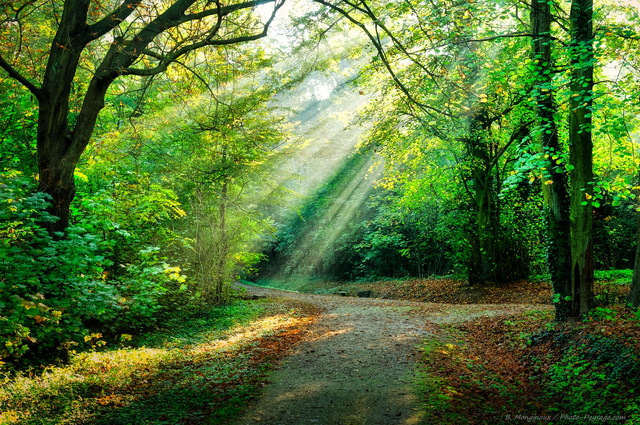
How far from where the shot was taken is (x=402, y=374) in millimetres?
5805

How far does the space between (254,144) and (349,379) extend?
6.00 meters

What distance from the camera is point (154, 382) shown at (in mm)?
5594

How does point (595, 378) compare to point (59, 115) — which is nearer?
point (595, 378)

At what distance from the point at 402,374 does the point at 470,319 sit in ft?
15.1

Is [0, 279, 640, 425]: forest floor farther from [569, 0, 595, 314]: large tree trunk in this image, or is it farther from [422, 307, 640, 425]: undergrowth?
[569, 0, 595, 314]: large tree trunk

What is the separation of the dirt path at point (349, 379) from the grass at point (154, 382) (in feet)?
1.29

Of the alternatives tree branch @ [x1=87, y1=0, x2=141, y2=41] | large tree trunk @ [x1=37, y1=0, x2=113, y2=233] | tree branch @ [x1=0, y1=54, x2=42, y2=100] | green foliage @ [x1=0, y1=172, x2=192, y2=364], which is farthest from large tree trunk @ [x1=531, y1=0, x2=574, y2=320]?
tree branch @ [x1=0, y1=54, x2=42, y2=100]

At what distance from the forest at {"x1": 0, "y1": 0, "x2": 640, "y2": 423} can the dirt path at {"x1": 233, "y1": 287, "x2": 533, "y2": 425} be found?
2.91 meters

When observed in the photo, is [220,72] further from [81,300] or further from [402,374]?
[402,374]

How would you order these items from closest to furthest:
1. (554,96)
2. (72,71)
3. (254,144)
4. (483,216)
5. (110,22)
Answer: (72,71)
(110,22)
(554,96)
(254,144)
(483,216)

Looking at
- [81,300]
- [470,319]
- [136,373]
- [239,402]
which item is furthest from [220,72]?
[470,319]

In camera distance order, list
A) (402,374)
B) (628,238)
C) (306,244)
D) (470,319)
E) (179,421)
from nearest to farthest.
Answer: (179,421)
(402,374)
(470,319)
(628,238)
(306,244)

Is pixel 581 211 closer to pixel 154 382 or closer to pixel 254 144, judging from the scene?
pixel 254 144

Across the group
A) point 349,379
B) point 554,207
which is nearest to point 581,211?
point 554,207
